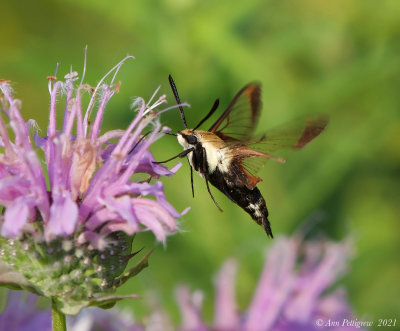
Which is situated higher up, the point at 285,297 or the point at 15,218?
the point at 15,218

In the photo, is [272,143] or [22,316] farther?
[22,316]

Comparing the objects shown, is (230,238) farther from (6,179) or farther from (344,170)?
(6,179)

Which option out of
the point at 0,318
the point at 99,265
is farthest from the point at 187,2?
the point at 99,265

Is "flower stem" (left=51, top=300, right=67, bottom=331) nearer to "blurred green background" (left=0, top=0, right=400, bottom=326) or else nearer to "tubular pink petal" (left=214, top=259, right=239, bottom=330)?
"tubular pink petal" (left=214, top=259, right=239, bottom=330)

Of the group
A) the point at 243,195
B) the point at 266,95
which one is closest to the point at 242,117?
the point at 243,195

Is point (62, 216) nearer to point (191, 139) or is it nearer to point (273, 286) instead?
point (191, 139)

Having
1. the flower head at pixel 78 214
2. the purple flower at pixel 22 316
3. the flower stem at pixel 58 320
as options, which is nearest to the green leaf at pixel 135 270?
the flower head at pixel 78 214

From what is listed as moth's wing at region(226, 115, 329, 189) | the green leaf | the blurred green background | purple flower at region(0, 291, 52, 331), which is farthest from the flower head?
the blurred green background

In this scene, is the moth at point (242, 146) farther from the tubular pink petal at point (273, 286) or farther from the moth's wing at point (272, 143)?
the tubular pink petal at point (273, 286)
